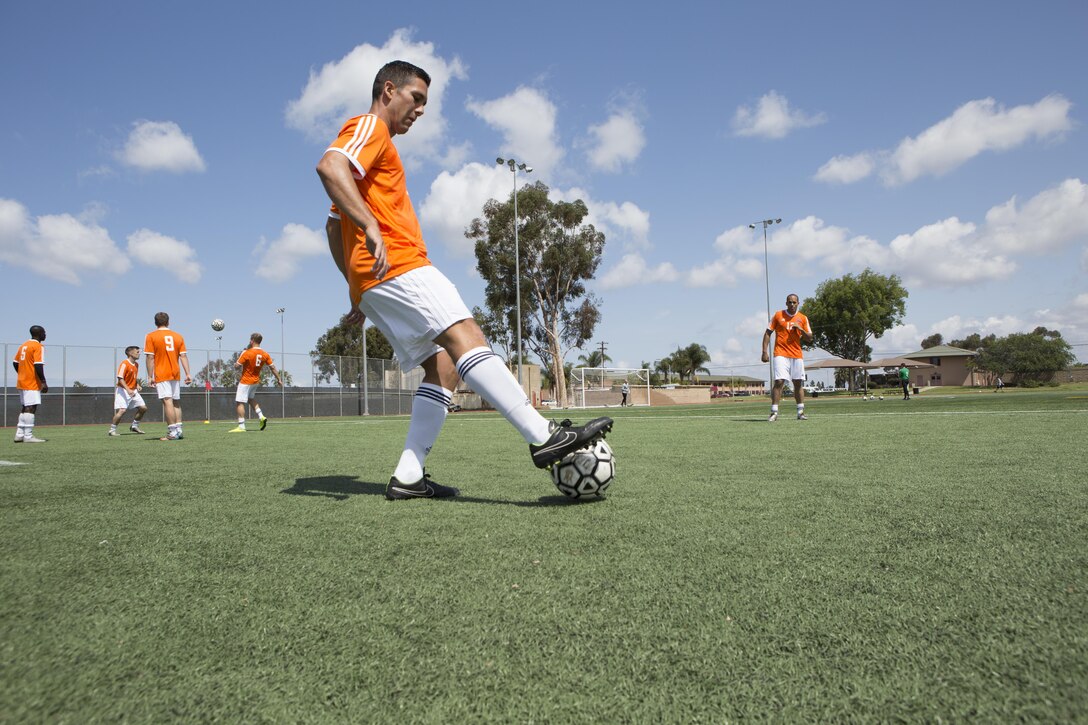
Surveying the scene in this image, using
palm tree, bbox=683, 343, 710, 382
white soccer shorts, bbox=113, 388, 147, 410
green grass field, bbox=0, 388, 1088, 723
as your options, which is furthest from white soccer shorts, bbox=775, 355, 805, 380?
palm tree, bbox=683, 343, 710, 382

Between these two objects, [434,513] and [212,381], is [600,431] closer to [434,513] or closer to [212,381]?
[434,513]

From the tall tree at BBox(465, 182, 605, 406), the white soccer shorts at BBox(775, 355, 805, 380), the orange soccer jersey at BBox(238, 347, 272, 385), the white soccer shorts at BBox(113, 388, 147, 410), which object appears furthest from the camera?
the tall tree at BBox(465, 182, 605, 406)

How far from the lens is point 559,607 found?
151cm

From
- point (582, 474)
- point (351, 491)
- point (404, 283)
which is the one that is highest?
point (404, 283)

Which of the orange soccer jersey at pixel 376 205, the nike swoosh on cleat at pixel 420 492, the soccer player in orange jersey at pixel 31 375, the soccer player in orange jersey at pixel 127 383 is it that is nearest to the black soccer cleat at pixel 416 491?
the nike swoosh on cleat at pixel 420 492

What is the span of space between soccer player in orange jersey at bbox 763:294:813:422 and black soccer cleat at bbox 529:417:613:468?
8.76m

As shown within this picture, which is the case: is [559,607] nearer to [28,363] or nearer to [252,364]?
[28,363]

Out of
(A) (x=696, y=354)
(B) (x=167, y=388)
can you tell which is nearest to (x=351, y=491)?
(B) (x=167, y=388)

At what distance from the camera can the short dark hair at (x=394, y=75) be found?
353 centimetres

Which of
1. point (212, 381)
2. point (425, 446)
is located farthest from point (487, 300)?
point (425, 446)

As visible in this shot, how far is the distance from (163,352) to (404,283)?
31.7ft

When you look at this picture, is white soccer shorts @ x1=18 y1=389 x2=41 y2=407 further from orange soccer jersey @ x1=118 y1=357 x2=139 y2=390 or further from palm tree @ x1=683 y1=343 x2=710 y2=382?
palm tree @ x1=683 y1=343 x2=710 y2=382

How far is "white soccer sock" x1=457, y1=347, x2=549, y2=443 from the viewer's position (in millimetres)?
3051

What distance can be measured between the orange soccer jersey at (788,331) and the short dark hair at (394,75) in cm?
907
